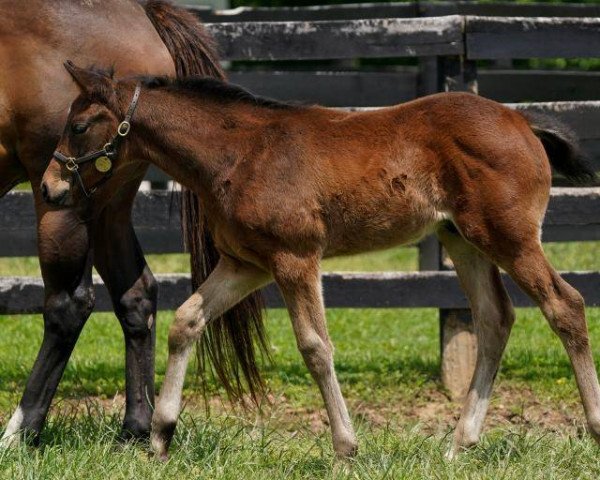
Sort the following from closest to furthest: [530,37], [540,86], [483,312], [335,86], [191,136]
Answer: [191,136]
[483,312]
[530,37]
[335,86]
[540,86]

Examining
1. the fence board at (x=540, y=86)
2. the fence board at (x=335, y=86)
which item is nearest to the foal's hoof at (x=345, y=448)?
the fence board at (x=335, y=86)

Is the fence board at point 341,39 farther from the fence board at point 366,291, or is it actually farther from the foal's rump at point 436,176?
the foal's rump at point 436,176

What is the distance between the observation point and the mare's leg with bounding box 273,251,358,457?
14.6 feet

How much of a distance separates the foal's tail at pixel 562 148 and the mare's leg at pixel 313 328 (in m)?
1.07

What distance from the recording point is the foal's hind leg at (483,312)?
4.87 m

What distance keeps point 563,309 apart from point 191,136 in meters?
1.60

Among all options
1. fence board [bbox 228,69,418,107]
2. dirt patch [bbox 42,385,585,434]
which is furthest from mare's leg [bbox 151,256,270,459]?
fence board [bbox 228,69,418,107]

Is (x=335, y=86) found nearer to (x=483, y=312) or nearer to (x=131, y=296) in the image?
(x=131, y=296)

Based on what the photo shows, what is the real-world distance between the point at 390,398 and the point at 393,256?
5.25 m

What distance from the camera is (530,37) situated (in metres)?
6.68

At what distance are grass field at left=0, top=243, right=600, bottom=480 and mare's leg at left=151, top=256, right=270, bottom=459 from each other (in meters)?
0.15

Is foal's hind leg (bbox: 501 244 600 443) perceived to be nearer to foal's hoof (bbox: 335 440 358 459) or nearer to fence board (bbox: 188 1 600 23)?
foal's hoof (bbox: 335 440 358 459)

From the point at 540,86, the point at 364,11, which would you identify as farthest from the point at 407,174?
the point at 364,11

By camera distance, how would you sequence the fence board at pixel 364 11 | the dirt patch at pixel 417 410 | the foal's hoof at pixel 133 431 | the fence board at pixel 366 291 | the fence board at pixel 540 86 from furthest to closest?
the fence board at pixel 364 11 → the fence board at pixel 540 86 → the fence board at pixel 366 291 → the dirt patch at pixel 417 410 → the foal's hoof at pixel 133 431
